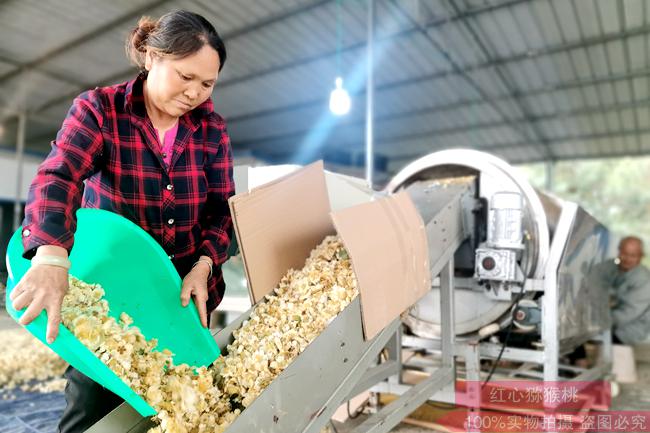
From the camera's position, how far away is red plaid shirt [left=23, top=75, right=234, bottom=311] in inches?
40.6

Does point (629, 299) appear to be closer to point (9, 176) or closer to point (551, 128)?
point (551, 128)

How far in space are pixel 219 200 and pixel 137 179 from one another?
0.88ft

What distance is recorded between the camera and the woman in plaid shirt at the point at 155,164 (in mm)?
1093

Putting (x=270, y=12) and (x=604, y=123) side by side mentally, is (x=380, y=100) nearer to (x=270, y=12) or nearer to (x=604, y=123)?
(x=270, y=12)

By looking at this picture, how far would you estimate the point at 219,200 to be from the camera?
144 cm

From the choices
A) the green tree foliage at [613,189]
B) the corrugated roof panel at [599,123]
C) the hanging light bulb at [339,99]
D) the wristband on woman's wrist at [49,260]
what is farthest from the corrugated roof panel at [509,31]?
the green tree foliage at [613,189]

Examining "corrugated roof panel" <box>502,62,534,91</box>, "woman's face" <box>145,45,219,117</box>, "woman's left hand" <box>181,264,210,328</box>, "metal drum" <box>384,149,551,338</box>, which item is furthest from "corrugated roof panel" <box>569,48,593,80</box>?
"woman's left hand" <box>181,264,210,328</box>

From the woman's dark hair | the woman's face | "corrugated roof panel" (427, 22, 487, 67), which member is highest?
"corrugated roof panel" (427, 22, 487, 67)

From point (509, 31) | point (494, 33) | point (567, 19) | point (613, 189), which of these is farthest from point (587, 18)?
point (613, 189)

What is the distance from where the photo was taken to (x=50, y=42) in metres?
5.86

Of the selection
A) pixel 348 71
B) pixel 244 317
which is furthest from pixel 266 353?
pixel 348 71

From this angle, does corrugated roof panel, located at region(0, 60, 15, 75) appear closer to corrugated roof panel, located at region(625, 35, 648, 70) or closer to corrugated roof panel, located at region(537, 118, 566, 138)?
corrugated roof panel, located at region(625, 35, 648, 70)

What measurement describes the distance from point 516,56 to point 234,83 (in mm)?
4171

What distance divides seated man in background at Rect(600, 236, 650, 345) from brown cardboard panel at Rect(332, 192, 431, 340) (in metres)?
3.07
